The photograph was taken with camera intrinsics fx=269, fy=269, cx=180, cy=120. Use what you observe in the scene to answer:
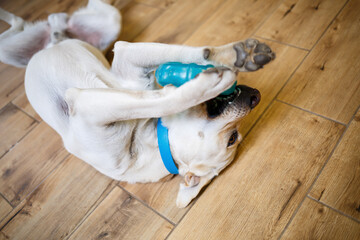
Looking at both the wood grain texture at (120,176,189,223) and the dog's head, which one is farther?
the wood grain texture at (120,176,189,223)

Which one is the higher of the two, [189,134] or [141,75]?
[141,75]

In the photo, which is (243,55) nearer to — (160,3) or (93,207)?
(93,207)

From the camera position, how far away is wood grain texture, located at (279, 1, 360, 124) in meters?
1.79

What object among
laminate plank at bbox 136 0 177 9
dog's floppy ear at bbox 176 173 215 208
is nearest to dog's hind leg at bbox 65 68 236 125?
dog's floppy ear at bbox 176 173 215 208

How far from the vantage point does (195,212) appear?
64.1 inches

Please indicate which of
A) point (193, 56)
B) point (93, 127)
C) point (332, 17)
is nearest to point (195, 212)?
point (93, 127)

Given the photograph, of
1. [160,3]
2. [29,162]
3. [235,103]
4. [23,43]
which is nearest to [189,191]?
[235,103]

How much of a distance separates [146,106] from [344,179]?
3.93 ft

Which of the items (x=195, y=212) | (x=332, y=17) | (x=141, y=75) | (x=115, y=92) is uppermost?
(x=115, y=92)

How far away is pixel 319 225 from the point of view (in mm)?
1440

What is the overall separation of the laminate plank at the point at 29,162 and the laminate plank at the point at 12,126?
61mm

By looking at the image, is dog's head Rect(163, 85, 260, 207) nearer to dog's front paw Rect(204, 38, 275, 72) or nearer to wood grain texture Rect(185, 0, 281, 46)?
dog's front paw Rect(204, 38, 275, 72)

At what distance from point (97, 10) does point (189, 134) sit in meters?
1.70

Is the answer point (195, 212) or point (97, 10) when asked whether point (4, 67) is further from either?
point (195, 212)
